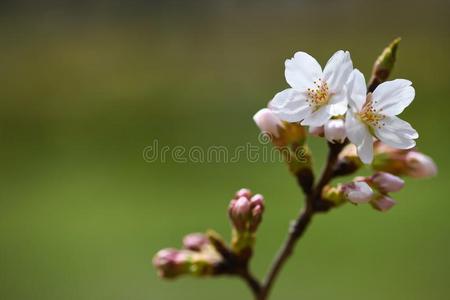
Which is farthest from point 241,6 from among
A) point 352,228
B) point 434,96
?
point 352,228

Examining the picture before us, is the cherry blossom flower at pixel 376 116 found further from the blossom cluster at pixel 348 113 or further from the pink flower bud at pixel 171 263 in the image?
the pink flower bud at pixel 171 263

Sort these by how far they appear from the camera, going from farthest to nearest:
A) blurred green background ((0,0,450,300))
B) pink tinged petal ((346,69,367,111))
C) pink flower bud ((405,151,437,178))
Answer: blurred green background ((0,0,450,300))
pink flower bud ((405,151,437,178))
pink tinged petal ((346,69,367,111))

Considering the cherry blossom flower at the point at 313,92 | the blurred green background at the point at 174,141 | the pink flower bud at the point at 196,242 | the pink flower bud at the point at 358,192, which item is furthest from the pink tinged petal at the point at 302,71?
the blurred green background at the point at 174,141

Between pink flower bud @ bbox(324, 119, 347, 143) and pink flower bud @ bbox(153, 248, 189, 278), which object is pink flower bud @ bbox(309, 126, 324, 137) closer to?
pink flower bud @ bbox(324, 119, 347, 143)

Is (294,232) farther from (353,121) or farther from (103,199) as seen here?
(103,199)

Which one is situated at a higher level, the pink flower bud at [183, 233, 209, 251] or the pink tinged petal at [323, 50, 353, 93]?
the pink tinged petal at [323, 50, 353, 93]

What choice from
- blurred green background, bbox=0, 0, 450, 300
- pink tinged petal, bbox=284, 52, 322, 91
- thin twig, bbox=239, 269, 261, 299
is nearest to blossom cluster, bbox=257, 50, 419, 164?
pink tinged petal, bbox=284, 52, 322, 91

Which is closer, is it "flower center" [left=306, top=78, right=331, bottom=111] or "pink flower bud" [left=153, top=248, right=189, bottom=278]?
"flower center" [left=306, top=78, right=331, bottom=111]
